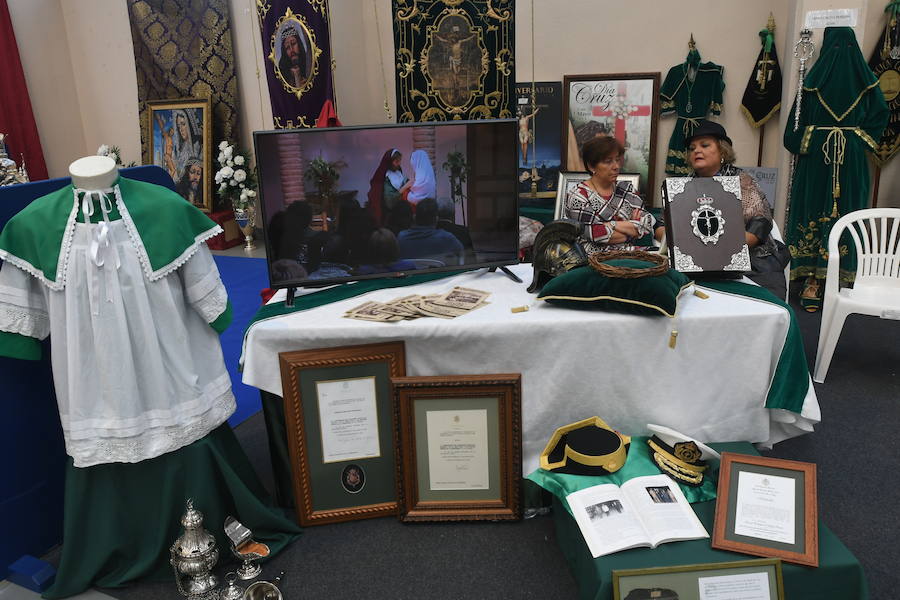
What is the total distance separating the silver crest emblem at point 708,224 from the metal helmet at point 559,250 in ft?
1.57

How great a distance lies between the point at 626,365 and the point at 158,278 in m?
1.54

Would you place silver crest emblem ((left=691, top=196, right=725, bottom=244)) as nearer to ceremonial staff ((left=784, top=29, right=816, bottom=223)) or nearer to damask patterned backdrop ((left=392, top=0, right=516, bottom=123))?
ceremonial staff ((left=784, top=29, right=816, bottom=223))

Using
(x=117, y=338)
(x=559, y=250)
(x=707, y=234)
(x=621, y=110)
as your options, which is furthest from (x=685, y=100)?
(x=117, y=338)

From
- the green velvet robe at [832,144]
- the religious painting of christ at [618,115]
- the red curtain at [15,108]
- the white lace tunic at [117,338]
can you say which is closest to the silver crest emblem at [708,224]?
the white lace tunic at [117,338]

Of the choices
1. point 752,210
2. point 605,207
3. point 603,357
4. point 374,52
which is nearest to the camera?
point 603,357

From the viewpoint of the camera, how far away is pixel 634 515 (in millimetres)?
2084

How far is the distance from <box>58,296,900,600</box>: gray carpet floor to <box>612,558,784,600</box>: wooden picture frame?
0.32m

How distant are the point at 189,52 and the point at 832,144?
5618mm

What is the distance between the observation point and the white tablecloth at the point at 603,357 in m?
2.37

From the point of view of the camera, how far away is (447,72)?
4.86 metres

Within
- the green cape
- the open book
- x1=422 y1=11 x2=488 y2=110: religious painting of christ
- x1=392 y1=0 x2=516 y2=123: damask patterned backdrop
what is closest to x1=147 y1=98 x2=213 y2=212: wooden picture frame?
x1=392 y1=0 x2=516 y2=123: damask patterned backdrop

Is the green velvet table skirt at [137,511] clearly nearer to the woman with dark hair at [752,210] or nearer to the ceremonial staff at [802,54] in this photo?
the woman with dark hair at [752,210]

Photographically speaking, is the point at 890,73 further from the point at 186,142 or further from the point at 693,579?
the point at 186,142

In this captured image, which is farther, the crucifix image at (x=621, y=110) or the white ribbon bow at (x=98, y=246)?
the crucifix image at (x=621, y=110)
